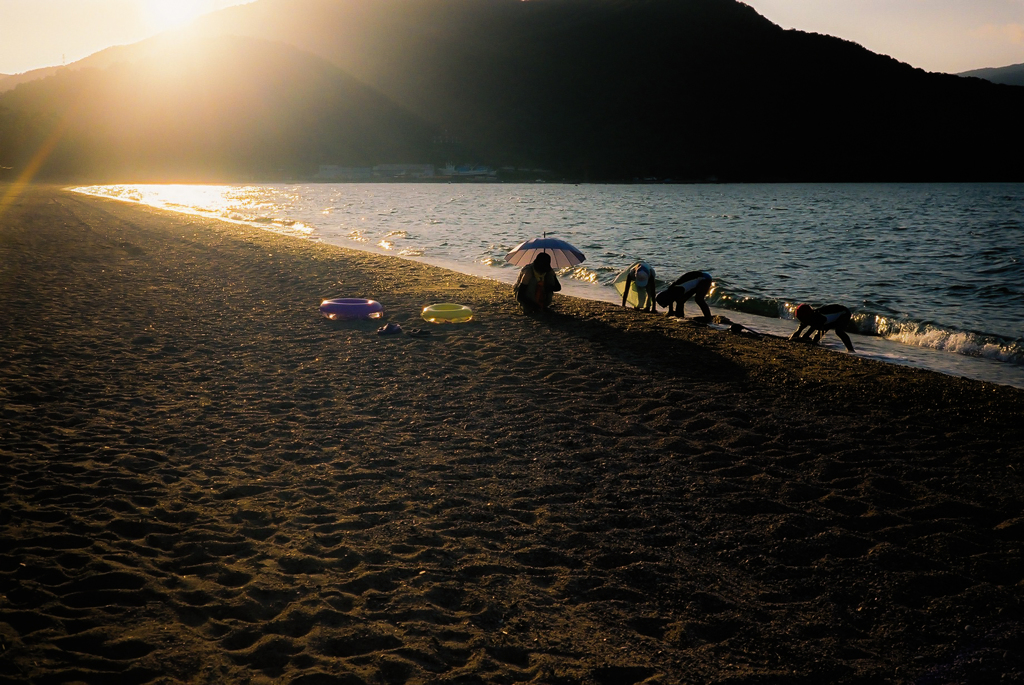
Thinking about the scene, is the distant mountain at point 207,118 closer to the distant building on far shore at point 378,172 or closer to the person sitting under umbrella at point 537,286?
the distant building on far shore at point 378,172

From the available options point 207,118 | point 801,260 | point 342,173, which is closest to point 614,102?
point 342,173

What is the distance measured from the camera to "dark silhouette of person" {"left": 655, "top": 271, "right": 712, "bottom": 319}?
12180 millimetres

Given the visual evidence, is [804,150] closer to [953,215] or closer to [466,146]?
[466,146]

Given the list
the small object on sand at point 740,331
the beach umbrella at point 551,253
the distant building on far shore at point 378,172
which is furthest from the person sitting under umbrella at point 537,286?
the distant building on far shore at point 378,172

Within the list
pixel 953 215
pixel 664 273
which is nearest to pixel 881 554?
pixel 664 273

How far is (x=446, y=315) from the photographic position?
35.9 feet

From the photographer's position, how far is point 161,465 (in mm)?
5383

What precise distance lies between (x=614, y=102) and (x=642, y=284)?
151m

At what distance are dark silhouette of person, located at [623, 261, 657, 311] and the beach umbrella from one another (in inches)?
41.6

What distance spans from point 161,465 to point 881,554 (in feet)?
17.3

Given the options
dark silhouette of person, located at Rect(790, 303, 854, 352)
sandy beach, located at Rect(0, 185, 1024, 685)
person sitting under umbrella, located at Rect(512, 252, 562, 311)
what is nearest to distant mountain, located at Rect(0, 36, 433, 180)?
person sitting under umbrella, located at Rect(512, 252, 562, 311)

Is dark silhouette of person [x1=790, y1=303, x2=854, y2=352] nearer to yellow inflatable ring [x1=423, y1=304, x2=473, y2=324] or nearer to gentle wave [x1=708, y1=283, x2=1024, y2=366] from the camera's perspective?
gentle wave [x1=708, y1=283, x2=1024, y2=366]

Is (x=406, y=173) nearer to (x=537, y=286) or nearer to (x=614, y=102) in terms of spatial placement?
(x=614, y=102)

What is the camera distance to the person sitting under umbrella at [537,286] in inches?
461
